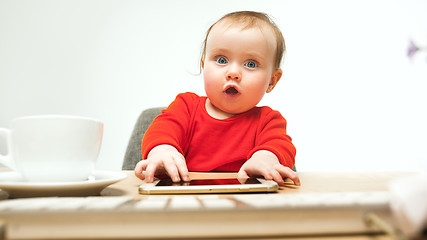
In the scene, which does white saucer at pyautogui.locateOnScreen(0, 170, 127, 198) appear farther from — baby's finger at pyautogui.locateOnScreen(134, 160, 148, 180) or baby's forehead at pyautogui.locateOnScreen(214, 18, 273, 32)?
baby's forehead at pyautogui.locateOnScreen(214, 18, 273, 32)

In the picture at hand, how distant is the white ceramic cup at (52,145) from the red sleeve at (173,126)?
326mm

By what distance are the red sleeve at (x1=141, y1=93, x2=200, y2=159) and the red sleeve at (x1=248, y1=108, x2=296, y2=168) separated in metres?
0.21

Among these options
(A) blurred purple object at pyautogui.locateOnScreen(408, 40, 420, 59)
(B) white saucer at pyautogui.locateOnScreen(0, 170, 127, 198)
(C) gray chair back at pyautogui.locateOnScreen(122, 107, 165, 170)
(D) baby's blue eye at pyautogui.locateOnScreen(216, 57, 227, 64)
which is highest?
(D) baby's blue eye at pyautogui.locateOnScreen(216, 57, 227, 64)

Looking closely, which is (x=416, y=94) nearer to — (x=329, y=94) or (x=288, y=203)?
(x=329, y=94)

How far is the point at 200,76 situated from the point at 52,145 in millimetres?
1798

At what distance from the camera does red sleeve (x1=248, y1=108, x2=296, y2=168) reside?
71 cm

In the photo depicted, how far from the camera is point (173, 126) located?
0.92 metres

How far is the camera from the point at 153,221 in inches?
8.4

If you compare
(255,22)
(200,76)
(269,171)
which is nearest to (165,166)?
(269,171)

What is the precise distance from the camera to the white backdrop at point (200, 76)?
2.12m

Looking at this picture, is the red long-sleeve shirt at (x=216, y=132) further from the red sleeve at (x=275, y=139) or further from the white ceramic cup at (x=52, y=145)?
the white ceramic cup at (x=52, y=145)

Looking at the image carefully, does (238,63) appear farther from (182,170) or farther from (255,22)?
(182,170)

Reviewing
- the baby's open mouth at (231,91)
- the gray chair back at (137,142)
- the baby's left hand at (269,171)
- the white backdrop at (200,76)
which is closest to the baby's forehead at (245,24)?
the baby's open mouth at (231,91)

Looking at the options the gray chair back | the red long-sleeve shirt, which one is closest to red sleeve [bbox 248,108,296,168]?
the red long-sleeve shirt
